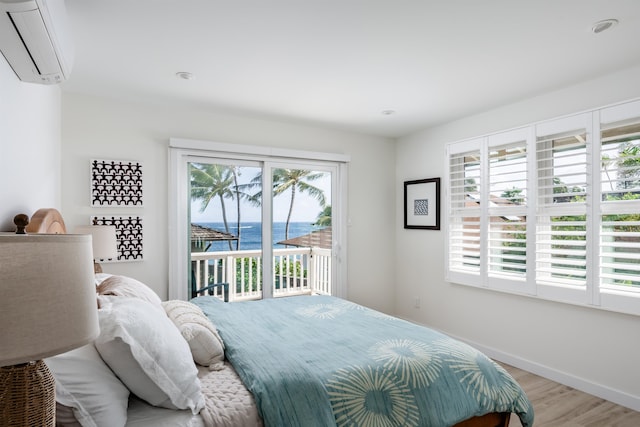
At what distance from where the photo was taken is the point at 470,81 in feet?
9.98

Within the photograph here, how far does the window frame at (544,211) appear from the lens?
2857mm

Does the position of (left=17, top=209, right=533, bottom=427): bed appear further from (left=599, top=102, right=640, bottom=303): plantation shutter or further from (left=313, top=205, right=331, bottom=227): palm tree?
(left=313, top=205, right=331, bottom=227): palm tree

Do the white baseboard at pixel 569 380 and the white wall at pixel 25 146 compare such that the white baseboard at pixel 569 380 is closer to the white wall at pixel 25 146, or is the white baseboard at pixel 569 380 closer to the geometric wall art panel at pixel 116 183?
the geometric wall art panel at pixel 116 183

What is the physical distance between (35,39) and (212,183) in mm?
2526

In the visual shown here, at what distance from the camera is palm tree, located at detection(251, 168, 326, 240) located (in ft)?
14.1

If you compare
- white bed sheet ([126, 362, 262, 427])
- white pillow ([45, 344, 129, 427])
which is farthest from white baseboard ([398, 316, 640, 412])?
white pillow ([45, 344, 129, 427])

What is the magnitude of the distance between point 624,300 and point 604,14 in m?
2.02

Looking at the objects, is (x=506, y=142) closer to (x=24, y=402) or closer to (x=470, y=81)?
(x=470, y=81)

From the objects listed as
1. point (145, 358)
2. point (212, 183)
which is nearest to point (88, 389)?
point (145, 358)

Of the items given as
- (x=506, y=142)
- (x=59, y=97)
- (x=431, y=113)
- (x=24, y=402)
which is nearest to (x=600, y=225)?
(x=506, y=142)

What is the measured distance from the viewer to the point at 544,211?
11.0 feet

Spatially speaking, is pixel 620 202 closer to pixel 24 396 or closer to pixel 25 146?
pixel 24 396

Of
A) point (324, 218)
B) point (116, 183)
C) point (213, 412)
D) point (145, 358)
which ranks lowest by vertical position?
point (213, 412)

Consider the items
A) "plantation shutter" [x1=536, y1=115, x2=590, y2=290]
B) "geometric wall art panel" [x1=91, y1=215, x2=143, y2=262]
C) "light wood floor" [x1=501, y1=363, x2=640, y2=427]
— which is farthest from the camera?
"geometric wall art panel" [x1=91, y1=215, x2=143, y2=262]
